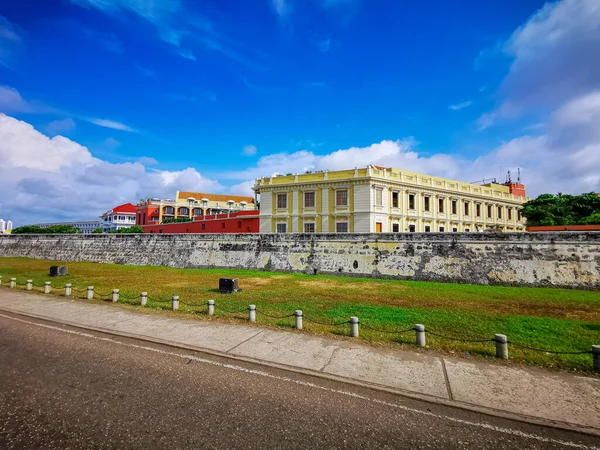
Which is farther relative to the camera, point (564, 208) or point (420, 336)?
point (564, 208)

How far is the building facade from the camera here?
61875 mm

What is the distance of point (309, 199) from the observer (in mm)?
34031

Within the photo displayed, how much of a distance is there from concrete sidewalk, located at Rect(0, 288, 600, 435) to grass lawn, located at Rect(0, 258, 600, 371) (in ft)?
2.17

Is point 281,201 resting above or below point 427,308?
above

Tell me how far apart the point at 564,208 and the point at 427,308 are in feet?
115

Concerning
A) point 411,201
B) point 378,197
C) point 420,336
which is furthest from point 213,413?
point 411,201

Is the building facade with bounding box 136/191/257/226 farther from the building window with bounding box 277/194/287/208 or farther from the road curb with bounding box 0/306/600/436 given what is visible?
the road curb with bounding box 0/306/600/436

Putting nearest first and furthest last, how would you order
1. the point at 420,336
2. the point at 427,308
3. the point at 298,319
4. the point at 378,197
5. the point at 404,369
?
the point at 404,369, the point at 420,336, the point at 298,319, the point at 427,308, the point at 378,197

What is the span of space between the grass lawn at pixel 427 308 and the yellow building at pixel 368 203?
1600 cm

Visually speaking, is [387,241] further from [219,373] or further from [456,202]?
[456,202]

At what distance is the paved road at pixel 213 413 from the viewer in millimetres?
3617

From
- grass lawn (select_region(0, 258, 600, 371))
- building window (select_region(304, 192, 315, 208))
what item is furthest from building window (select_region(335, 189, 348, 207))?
grass lawn (select_region(0, 258, 600, 371))

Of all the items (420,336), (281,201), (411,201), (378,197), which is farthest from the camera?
(281,201)

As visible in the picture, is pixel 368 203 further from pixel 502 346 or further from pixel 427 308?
pixel 502 346
